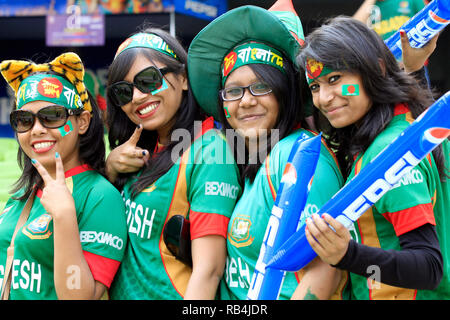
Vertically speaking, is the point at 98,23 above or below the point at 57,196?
above

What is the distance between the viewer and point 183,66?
2.82 metres

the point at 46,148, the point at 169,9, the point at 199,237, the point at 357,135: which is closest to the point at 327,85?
the point at 357,135

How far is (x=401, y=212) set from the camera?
188 cm

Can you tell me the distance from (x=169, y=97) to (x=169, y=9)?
17.1 feet

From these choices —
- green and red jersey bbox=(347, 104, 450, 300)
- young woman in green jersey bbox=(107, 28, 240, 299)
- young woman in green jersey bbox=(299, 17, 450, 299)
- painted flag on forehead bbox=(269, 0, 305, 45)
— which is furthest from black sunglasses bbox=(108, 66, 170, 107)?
green and red jersey bbox=(347, 104, 450, 300)

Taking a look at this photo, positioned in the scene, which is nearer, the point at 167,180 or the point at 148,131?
the point at 167,180

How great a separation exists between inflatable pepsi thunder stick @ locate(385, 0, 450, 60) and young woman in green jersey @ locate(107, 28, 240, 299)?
1.06 meters

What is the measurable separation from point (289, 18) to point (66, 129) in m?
1.26

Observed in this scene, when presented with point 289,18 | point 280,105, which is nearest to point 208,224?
point 280,105

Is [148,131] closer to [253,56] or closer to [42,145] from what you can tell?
[42,145]

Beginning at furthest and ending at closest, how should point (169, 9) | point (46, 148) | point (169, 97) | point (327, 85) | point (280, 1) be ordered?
point (169, 9) < point (280, 1) < point (169, 97) < point (46, 148) < point (327, 85)

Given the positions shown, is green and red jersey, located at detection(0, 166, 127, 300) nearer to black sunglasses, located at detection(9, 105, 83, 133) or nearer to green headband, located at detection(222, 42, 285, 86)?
black sunglasses, located at detection(9, 105, 83, 133)

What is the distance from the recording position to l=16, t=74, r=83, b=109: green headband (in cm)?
257
